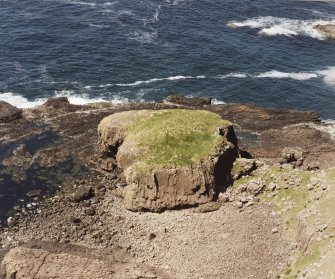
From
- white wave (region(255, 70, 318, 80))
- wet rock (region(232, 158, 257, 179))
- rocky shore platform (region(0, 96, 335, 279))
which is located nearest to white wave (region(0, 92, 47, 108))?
rocky shore platform (region(0, 96, 335, 279))

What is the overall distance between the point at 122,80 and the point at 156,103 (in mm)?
11125

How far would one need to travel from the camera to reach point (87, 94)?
3561 inches

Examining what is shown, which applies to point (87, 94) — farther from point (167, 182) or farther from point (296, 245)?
point (296, 245)

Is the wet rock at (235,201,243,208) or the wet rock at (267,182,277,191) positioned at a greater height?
the wet rock at (267,182,277,191)

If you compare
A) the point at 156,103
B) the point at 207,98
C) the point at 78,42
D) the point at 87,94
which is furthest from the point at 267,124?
the point at 78,42

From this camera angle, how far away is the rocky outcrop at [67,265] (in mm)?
51375

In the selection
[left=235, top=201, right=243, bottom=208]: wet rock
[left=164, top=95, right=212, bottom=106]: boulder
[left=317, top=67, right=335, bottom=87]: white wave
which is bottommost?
[left=164, top=95, right=212, bottom=106]: boulder

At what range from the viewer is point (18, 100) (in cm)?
8762

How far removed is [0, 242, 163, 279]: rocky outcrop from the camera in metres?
51.4

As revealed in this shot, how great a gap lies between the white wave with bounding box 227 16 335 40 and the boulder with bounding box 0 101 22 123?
192ft

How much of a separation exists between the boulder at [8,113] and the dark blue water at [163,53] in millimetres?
4210

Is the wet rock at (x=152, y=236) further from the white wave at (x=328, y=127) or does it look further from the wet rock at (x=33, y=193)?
the white wave at (x=328, y=127)

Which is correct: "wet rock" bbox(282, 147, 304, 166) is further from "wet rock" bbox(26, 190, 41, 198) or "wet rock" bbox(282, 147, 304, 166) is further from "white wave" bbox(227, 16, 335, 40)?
"white wave" bbox(227, 16, 335, 40)

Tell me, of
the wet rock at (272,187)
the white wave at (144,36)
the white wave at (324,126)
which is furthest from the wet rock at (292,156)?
the white wave at (144,36)
